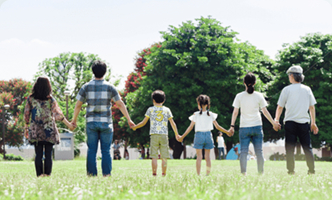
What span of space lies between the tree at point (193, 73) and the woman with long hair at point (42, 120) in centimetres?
2097

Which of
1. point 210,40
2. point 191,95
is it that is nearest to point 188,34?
point 210,40

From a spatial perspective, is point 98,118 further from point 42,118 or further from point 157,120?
point 157,120

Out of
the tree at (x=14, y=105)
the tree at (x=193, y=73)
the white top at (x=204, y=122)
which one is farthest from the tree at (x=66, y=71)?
the white top at (x=204, y=122)

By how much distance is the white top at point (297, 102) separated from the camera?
776cm

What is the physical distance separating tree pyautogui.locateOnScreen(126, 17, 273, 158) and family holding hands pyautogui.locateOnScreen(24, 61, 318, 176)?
19.4 m

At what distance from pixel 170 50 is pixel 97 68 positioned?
23.0 m

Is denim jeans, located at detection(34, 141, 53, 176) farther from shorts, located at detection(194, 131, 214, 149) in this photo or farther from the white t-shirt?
the white t-shirt

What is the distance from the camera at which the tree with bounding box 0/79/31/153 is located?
148 ft

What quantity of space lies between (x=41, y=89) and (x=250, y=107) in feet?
14.3

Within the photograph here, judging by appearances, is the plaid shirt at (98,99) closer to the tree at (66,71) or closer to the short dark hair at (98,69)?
the short dark hair at (98,69)

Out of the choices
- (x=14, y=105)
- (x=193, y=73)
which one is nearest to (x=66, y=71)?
(x=14, y=105)

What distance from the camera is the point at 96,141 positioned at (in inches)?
266

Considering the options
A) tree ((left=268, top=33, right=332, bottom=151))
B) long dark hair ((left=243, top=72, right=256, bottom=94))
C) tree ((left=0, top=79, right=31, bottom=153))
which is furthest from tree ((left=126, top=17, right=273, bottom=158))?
tree ((left=0, top=79, right=31, bottom=153))

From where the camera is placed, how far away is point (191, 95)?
28812 millimetres
